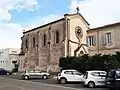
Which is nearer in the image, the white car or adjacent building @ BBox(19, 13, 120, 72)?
the white car

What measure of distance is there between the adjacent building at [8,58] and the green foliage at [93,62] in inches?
1250

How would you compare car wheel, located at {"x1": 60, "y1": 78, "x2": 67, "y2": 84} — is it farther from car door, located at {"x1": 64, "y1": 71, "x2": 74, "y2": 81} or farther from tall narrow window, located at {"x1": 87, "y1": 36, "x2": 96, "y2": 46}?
tall narrow window, located at {"x1": 87, "y1": 36, "x2": 96, "y2": 46}

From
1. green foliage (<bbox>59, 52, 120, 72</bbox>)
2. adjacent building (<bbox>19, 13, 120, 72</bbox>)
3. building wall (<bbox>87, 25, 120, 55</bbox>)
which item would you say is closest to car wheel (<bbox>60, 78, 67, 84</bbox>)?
green foliage (<bbox>59, 52, 120, 72</bbox>)

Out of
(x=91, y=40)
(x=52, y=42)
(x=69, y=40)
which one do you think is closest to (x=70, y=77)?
(x=69, y=40)

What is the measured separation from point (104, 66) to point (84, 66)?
157 inches

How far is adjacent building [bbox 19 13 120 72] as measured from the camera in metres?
44.8

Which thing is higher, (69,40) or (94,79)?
(69,40)

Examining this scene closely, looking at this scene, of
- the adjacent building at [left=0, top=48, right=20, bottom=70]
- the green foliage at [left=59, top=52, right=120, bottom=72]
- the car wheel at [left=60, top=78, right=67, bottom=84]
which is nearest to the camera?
the car wheel at [left=60, top=78, right=67, bottom=84]

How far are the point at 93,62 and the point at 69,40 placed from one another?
13113 mm

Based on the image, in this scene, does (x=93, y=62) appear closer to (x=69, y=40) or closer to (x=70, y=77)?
(x=70, y=77)

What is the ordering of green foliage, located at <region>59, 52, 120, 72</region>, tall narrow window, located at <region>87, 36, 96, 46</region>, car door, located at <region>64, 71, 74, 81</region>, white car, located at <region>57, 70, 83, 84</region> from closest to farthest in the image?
white car, located at <region>57, 70, 83, 84</region>
car door, located at <region>64, 71, 74, 81</region>
green foliage, located at <region>59, 52, 120, 72</region>
tall narrow window, located at <region>87, 36, 96, 46</region>

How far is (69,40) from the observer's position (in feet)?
159

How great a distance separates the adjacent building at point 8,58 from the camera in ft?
238

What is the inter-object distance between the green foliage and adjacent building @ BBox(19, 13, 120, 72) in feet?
20.5
